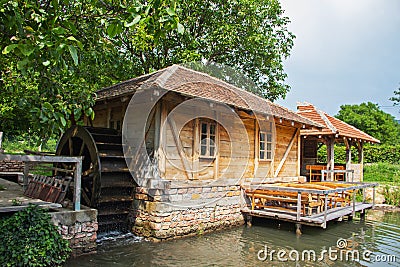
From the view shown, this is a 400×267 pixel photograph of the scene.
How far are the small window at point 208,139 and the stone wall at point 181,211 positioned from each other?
789mm

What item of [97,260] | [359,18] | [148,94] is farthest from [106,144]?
[359,18]

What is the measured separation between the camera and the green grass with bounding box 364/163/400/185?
16.2 metres

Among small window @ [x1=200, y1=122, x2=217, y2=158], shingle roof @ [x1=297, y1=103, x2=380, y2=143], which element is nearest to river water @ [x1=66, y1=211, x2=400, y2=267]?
small window @ [x1=200, y1=122, x2=217, y2=158]

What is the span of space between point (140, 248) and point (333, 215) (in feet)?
15.8

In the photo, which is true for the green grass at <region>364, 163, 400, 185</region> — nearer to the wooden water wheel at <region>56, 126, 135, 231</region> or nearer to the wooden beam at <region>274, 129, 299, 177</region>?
the wooden beam at <region>274, 129, 299, 177</region>

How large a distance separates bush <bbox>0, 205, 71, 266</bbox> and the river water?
1.50ft

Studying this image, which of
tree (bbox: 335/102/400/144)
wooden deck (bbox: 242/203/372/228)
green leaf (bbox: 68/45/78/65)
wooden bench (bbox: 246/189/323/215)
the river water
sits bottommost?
the river water

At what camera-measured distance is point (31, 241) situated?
15.9ft

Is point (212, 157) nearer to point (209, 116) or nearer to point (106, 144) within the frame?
point (209, 116)

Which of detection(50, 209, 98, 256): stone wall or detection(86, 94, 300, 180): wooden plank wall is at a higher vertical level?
detection(86, 94, 300, 180): wooden plank wall

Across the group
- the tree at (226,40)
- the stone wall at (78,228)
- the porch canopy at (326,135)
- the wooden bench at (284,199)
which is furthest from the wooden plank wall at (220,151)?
the tree at (226,40)

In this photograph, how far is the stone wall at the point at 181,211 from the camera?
6.97 m

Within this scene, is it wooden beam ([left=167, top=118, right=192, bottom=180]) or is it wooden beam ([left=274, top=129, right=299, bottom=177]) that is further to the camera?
wooden beam ([left=274, top=129, right=299, bottom=177])

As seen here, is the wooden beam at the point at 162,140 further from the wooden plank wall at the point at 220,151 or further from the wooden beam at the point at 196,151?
the wooden beam at the point at 196,151
